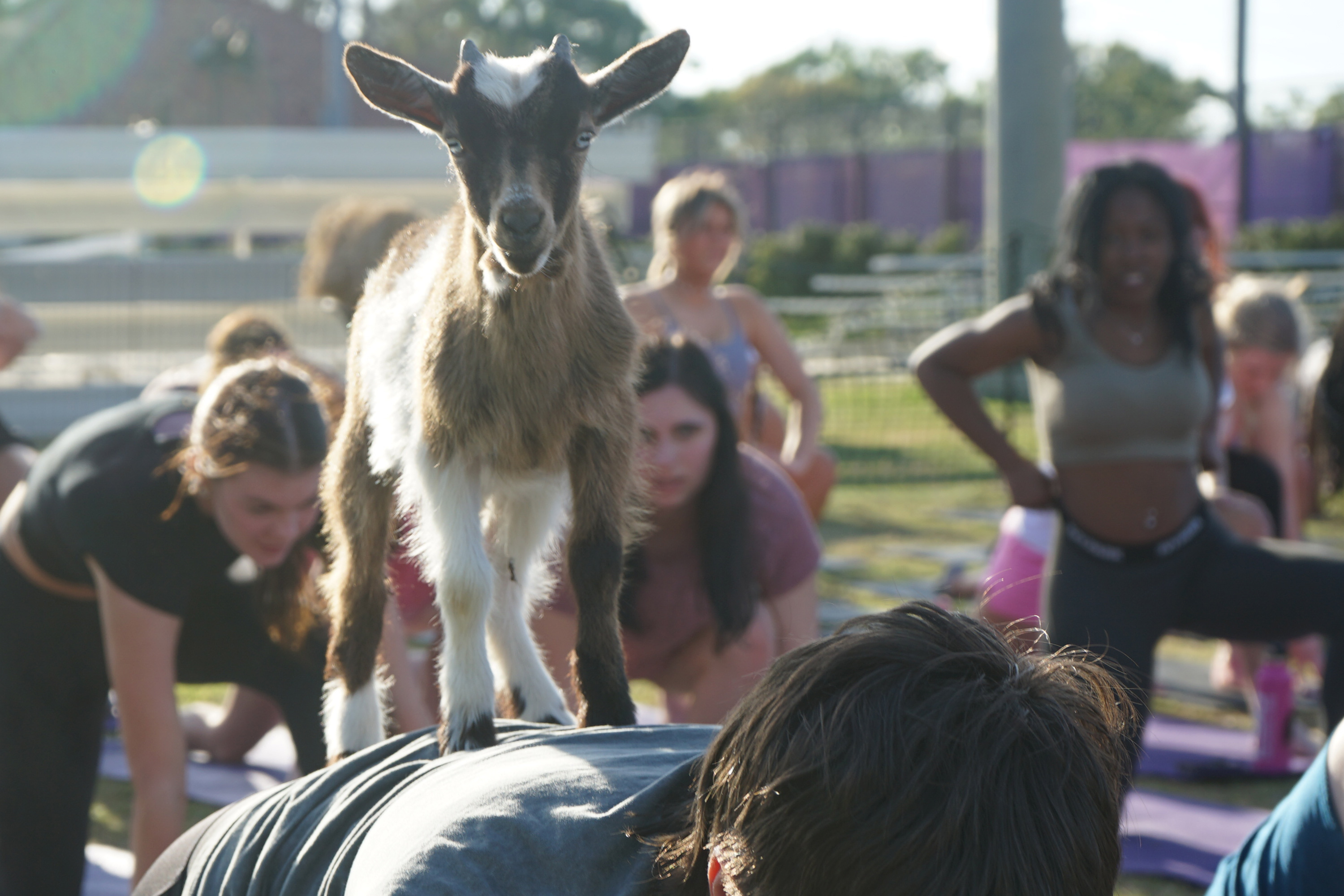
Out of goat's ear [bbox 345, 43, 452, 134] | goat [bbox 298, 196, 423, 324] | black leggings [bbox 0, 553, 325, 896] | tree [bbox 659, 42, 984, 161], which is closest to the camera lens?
goat's ear [bbox 345, 43, 452, 134]

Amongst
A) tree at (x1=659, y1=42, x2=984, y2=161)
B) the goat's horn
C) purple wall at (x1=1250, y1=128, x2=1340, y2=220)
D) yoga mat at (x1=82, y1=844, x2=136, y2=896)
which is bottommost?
yoga mat at (x1=82, y1=844, x2=136, y2=896)

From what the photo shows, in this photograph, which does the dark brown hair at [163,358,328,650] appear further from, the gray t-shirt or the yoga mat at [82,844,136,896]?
the yoga mat at [82,844,136,896]

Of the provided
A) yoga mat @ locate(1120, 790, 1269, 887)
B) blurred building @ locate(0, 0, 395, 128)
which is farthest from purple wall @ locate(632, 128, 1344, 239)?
yoga mat @ locate(1120, 790, 1269, 887)

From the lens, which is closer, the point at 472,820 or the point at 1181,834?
the point at 472,820

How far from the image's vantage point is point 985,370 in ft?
13.8

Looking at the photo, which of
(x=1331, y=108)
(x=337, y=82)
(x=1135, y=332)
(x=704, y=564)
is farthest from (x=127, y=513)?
(x=1331, y=108)

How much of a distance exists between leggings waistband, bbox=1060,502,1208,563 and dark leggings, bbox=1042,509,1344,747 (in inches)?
0.4

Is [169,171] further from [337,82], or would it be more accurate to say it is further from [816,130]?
[816,130]

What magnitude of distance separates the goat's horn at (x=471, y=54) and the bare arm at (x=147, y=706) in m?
1.98

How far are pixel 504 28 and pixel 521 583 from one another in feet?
110

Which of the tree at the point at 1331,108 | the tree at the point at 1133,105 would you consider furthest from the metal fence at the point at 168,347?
the tree at the point at 1331,108

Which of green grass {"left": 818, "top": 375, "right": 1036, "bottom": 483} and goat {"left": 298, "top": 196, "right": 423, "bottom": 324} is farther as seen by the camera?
green grass {"left": 818, "top": 375, "right": 1036, "bottom": 483}

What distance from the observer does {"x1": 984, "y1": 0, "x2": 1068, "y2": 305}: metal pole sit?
12.6 m

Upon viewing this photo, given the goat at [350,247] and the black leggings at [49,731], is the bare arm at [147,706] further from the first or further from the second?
the goat at [350,247]
